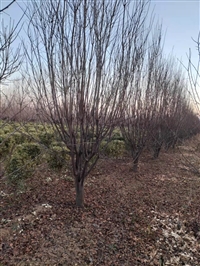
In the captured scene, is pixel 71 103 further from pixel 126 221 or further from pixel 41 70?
pixel 126 221

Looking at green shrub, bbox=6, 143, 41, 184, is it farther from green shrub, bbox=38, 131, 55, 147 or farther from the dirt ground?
green shrub, bbox=38, 131, 55, 147

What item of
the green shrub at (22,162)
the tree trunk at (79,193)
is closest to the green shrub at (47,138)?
the green shrub at (22,162)

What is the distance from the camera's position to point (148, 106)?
5594mm

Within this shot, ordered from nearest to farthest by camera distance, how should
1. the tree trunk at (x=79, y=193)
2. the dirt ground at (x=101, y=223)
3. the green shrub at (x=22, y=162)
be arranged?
the dirt ground at (x=101, y=223) → the tree trunk at (x=79, y=193) → the green shrub at (x=22, y=162)

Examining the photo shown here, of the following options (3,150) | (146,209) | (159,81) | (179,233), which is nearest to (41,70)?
(146,209)

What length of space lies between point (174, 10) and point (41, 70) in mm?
2398

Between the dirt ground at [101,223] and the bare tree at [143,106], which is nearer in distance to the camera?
the dirt ground at [101,223]

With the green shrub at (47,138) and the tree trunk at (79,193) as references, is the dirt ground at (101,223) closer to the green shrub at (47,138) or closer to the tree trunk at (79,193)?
the tree trunk at (79,193)

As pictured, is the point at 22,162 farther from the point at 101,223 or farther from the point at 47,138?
the point at 47,138

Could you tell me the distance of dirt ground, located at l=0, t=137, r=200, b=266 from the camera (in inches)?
97.7

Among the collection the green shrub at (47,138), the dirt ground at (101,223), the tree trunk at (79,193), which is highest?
the green shrub at (47,138)

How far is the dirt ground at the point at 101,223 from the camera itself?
2480 millimetres

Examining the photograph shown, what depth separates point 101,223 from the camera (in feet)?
10.3

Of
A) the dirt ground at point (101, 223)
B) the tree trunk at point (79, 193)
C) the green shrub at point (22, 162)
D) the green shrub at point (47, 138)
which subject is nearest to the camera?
the dirt ground at point (101, 223)
